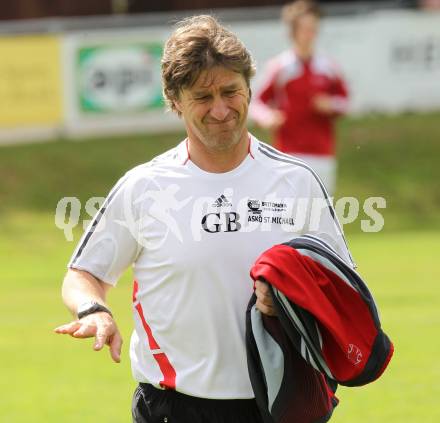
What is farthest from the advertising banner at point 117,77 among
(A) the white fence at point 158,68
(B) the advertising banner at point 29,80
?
(B) the advertising banner at point 29,80

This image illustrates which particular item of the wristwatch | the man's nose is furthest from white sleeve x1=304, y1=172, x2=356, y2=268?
the wristwatch

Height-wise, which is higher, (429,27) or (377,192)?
(429,27)

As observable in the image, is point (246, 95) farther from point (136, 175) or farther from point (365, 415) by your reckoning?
point (365, 415)

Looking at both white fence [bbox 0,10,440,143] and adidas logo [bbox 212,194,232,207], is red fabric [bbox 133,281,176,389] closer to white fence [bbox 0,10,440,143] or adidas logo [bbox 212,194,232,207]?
adidas logo [bbox 212,194,232,207]

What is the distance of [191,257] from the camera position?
4172 mm

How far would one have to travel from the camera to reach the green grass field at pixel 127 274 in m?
7.67

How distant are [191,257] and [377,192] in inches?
587

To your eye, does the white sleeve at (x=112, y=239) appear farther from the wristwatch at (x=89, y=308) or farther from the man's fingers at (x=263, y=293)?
the man's fingers at (x=263, y=293)

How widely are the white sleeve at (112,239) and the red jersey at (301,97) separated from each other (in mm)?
8440

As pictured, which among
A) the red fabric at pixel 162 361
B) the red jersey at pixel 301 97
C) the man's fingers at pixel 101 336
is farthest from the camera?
the red jersey at pixel 301 97

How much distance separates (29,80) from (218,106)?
1509cm

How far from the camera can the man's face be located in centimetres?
410

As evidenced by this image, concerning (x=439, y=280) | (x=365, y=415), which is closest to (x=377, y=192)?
(x=439, y=280)

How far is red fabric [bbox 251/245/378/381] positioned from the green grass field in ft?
A: 10.6
